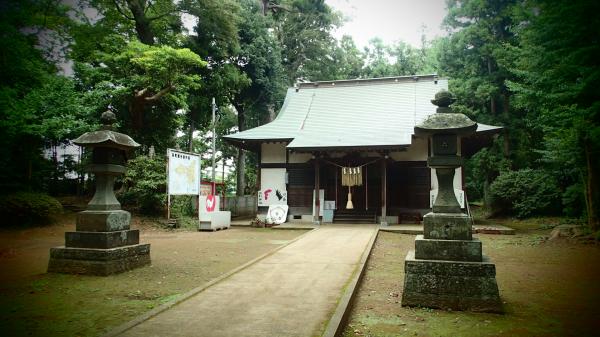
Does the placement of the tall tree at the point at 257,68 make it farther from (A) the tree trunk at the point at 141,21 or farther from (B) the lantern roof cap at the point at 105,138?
(B) the lantern roof cap at the point at 105,138

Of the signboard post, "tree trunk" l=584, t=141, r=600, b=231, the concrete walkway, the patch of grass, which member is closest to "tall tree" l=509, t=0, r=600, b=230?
"tree trunk" l=584, t=141, r=600, b=231

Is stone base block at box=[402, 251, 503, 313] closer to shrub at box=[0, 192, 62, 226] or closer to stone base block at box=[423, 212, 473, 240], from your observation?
stone base block at box=[423, 212, 473, 240]

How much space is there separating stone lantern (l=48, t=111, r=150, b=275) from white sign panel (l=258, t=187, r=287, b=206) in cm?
919

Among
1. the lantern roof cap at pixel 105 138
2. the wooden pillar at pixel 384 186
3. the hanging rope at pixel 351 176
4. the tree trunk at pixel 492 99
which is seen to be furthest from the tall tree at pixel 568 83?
the lantern roof cap at pixel 105 138

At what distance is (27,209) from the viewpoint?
1283cm

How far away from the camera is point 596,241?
9945 mm

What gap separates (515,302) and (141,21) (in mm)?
18930

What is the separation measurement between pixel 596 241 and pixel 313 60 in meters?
21.8

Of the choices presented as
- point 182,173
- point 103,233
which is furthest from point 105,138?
point 182,173

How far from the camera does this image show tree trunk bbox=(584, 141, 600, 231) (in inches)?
412

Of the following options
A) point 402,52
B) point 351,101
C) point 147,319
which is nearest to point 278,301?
point 147,319

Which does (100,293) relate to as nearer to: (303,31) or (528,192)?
(528,192)

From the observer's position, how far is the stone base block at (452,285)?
190 inches

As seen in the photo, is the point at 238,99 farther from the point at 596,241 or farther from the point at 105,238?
the point at 596,241
